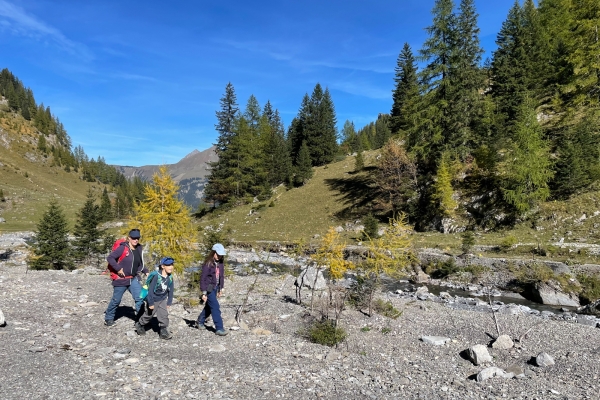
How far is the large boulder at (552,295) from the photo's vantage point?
1956 centimetres

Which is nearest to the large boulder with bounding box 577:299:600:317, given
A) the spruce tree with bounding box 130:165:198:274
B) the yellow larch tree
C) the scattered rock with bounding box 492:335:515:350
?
the scattered rock with bounding box 492:335:515:350

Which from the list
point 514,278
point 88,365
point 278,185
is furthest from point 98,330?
point 278,185

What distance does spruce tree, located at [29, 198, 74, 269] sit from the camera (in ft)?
76.7

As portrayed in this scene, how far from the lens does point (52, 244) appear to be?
2425cm

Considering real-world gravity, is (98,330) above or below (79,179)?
below

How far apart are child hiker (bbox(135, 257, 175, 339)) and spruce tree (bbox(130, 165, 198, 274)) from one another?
275 inches

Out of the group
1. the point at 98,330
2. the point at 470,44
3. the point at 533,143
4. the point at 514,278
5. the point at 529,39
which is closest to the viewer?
A: the point at 98,330

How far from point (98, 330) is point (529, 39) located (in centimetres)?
5966

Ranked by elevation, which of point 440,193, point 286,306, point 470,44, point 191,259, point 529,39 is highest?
point 529,39

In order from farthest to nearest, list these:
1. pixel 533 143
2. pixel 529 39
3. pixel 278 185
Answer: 1. pixel 278 185
2. pixel 529 39
3. pixel 533 143

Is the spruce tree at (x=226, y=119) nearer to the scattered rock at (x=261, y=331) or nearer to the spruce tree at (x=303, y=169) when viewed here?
the spruce tree at (x=303, y=169)

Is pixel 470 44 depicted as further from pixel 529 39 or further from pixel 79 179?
pixel 79 179

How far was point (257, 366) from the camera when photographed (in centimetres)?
807

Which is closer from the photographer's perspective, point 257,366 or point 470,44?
point 257,366
